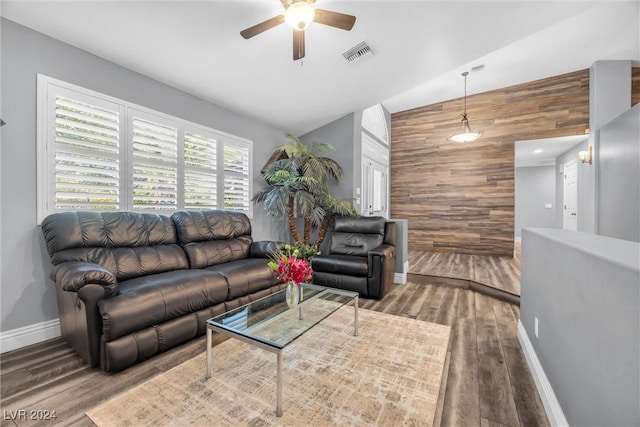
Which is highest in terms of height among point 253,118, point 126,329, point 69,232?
point 253,118

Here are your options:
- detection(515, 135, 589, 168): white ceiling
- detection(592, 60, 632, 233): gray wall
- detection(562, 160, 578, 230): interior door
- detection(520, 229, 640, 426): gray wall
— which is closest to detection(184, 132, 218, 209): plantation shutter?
detection(520, 229, 640, 426): gray wall

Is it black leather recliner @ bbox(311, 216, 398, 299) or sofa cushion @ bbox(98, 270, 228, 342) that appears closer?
sofa cushion @ bbox(98, 270, 228, 342)

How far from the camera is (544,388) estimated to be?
1554 mm

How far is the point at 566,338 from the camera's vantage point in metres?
1.30

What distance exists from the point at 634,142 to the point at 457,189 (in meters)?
2.69

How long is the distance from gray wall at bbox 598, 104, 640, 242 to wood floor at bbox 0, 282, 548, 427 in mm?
3213

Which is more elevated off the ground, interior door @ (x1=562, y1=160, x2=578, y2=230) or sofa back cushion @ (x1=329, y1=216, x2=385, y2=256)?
interior door @ (x1=562, y1=160, x2=578, y2=230)

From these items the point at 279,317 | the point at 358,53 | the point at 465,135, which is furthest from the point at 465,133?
the point at 279,317

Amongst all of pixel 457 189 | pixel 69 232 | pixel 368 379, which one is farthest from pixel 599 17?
pixel 69 232

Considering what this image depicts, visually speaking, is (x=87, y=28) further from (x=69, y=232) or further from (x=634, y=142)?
(x=634, y=142)

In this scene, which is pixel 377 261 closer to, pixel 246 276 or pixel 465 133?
pixel 246 276

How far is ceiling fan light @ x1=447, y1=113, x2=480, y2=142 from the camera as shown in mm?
5160

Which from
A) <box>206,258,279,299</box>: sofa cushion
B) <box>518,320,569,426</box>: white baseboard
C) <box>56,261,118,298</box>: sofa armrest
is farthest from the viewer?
<box>206,258,279,299</box>: sofa cushion

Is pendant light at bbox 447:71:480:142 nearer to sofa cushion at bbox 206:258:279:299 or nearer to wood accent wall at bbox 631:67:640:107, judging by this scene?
wood accent wall at bbox 631:67:640:107
